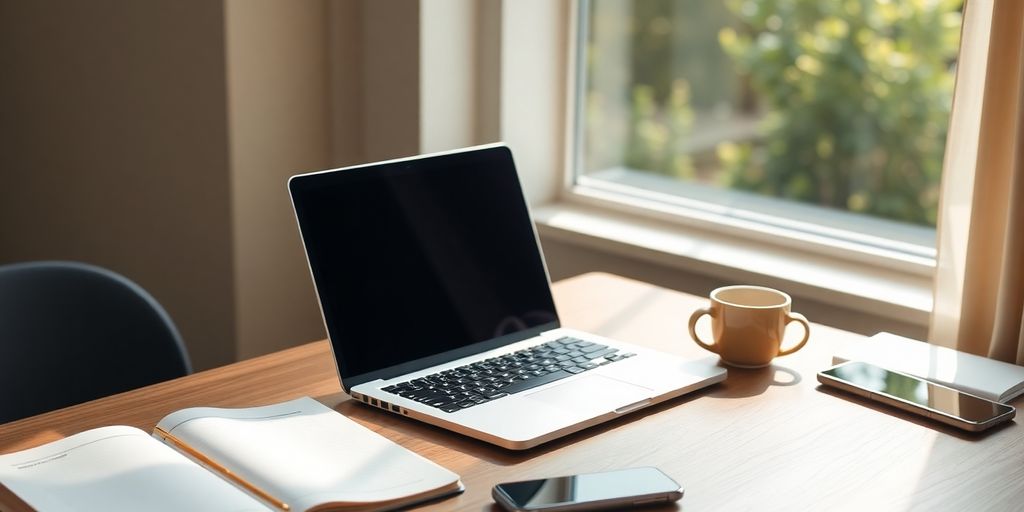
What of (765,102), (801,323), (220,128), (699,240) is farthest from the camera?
(765,102)

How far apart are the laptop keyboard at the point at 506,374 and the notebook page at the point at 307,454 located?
0.31 feet

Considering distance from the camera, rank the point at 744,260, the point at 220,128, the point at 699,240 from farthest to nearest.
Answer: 1. the point at 220,128
2. the point at 699,240
3. the point at 744,260

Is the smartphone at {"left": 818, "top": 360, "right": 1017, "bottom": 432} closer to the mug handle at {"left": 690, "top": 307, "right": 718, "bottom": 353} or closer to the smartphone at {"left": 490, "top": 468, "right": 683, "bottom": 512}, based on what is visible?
the mug handle at {"left": 690, "top": 307, "right": 718, "bottom": 353}

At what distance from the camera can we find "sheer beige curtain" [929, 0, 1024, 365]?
4.48 ft

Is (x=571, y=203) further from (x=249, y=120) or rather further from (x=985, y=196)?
(x=985, y=196)

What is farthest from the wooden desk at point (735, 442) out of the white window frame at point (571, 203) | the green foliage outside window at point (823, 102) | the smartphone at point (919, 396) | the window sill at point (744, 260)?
the green foliage outside window at point (823, 102)

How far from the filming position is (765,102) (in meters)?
3.17

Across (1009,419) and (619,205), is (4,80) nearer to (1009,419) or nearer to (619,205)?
(619,205)

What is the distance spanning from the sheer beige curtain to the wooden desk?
0.88ft

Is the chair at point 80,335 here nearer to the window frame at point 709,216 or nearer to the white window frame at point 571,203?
the white window frame at point 571,203

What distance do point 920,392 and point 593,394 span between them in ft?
1.18

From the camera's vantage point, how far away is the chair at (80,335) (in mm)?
1425

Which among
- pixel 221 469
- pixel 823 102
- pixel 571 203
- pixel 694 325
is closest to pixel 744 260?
pixel 571 203

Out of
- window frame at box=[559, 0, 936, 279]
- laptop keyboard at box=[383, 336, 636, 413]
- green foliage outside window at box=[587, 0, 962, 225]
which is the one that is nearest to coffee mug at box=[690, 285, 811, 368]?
laptop keyboard at box=[383, 336, 636, 413]
